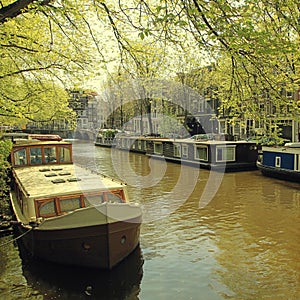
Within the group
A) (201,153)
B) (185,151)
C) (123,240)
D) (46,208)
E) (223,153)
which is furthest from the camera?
(185,151)

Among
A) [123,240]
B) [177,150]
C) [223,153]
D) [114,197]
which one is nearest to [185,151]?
[177,150]

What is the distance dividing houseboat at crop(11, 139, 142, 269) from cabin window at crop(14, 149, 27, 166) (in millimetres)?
1934

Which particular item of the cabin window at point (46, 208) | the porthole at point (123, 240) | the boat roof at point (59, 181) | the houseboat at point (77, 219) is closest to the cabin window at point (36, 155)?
the boat roof at point (59, 181)

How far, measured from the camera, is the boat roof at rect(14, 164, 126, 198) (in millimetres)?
Answer: 8609

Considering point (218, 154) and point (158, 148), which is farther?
point (158, 148)

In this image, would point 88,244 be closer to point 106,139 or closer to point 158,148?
point 158,148

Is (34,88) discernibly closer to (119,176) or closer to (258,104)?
(258,104)

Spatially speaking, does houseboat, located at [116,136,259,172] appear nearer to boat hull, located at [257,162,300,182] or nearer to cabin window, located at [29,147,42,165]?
boat hull, located at [257,162,300,182]

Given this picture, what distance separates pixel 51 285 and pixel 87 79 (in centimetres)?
549

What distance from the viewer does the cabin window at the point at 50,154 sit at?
511 inches

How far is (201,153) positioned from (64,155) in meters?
12.5

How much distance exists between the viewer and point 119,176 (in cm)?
2161

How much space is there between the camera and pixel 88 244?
7.17m

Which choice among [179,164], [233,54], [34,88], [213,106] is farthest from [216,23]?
[213,106]
